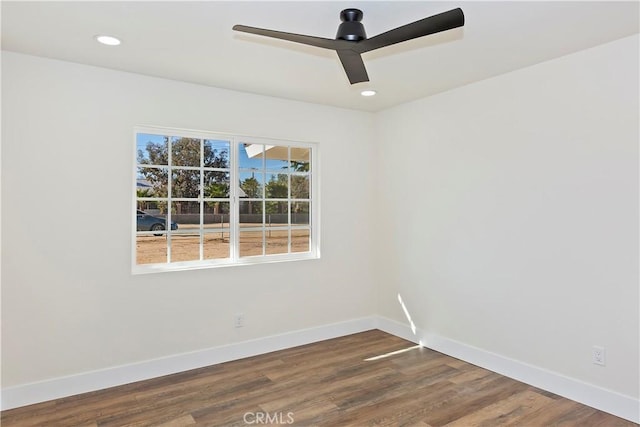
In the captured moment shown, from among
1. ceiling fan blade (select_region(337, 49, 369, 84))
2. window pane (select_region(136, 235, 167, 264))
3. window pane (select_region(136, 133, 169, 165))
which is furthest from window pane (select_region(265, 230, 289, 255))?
ceiling fan blade (select_region(337, 49, 369, 84))

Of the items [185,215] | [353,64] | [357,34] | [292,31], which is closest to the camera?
[357,34]

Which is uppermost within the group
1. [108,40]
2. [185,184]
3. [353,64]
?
→ [108,40]

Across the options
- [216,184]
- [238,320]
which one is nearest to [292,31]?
[216,184]

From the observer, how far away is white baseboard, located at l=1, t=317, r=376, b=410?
9.32 feet

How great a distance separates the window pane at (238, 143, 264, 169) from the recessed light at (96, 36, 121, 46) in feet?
4.61

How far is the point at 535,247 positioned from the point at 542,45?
1452 millimetres

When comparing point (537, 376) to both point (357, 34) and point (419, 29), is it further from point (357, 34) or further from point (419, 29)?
point (357, 34)

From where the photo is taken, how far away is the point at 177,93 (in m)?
3.43

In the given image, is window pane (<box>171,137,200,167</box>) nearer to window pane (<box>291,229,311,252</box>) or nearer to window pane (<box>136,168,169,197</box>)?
window pane (<box>136,168,169,197</box>)

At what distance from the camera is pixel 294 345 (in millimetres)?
4012

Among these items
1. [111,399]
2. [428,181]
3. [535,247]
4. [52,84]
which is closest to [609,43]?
[535,247]

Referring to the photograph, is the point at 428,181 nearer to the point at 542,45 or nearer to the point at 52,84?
the point at 542,45

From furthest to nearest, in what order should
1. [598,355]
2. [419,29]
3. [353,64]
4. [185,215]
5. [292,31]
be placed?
[185,215], [598,355], [292,31], [353,64], [419,29]

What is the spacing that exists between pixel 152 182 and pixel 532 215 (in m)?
3.08
